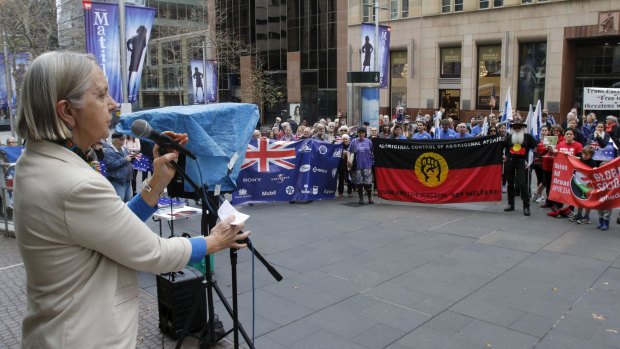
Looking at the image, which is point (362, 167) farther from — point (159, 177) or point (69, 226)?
point (69, 226)

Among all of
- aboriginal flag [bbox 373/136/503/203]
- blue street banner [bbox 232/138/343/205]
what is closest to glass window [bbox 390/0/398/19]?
blue street banner [bbox 232/138/343/205]

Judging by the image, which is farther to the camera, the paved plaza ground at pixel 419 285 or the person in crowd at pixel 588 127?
the person in crowd at pixel 588 127

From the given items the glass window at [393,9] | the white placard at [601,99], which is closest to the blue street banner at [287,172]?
the white placard at [601,99]

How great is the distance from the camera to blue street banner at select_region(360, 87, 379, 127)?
21.4 m

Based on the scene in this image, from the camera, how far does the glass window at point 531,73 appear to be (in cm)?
2992

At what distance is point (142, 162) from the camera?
1312cm

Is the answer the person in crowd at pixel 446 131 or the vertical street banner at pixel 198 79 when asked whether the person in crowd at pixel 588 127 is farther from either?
the vertical street banner at pixel 198 79

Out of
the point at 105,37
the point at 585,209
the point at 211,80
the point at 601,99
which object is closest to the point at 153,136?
the point at 585,209

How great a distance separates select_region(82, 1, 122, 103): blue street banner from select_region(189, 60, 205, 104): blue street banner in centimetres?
1204

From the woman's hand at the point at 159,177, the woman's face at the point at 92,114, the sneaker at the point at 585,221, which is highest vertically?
the woman's face at the point at 92,114

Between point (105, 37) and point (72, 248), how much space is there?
1357cm

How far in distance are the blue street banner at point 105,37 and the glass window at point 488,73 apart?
24.6 m

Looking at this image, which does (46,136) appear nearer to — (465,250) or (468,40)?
(465,250)

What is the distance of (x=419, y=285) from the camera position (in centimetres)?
684
